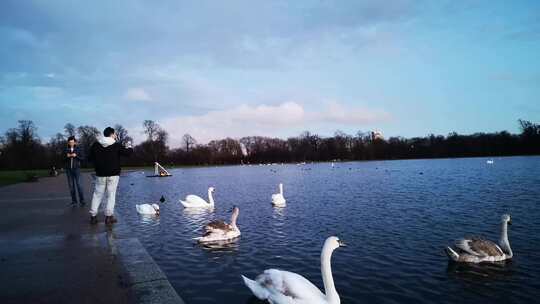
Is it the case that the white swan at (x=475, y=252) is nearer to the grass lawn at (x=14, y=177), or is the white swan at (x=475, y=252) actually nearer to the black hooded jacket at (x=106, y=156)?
the black hooded jacket at (x=106, y=156)

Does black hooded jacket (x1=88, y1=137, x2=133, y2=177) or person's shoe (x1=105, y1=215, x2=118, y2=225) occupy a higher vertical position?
black hooded jacket (x1=88, y1=137, x2=133, y2=177)

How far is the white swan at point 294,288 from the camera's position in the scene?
588cm

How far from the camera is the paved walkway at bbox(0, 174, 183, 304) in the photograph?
5.16m

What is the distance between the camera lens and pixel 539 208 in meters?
16.7

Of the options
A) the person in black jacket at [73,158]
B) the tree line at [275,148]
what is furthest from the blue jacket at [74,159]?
the tree line at [275,148]

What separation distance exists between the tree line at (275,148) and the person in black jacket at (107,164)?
3411 inches

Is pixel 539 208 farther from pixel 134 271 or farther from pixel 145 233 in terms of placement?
pixel 134 271

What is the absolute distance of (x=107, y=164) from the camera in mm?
10414

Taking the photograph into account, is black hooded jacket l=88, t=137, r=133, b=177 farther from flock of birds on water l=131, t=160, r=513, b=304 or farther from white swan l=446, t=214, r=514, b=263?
white swan l=446, t=214, r=514, b=263

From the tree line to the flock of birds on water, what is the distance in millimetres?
A: 86759

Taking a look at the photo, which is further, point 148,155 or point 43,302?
point 148,155

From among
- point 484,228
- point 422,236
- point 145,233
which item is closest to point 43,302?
point 145,233

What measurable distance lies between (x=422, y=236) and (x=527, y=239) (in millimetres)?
2761

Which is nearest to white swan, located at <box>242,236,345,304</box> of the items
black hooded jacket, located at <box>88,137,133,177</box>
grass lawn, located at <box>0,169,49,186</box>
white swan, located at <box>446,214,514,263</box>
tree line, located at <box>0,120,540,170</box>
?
white swan, located at <box>446,214,514,263</box>
